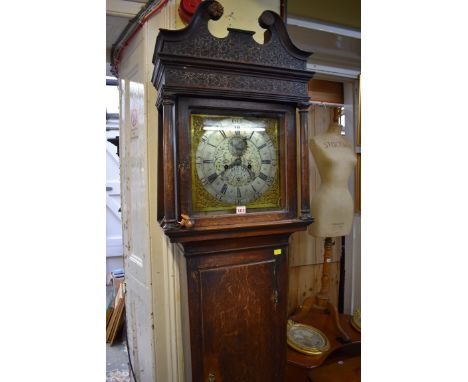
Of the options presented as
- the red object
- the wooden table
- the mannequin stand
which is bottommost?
the wooden table

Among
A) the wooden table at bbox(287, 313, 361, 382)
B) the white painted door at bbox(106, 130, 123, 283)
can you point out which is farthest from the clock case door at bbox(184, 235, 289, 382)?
the white painted door at bbox(106, 130, 123, 283)

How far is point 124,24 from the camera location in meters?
1.44

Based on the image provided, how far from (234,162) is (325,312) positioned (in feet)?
4.21

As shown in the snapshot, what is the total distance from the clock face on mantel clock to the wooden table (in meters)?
0.90

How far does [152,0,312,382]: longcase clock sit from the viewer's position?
1.04m

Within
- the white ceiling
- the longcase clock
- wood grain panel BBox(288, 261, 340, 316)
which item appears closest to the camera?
the longcase clock

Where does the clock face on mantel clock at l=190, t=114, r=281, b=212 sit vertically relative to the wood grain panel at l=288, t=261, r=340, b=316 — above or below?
above

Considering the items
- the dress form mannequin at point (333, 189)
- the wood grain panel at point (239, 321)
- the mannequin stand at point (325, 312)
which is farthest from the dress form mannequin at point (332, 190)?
the wood grain panel at point (239, 321)

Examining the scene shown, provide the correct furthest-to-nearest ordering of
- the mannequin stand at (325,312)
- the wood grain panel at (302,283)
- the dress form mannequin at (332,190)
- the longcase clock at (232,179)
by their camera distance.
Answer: the wood grain panel at (302,283) → the mannequin stand at (325,312) → the dress form mannequin at (332,190) → the longcase clock at (232,179)

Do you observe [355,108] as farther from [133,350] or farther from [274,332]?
[133,350]

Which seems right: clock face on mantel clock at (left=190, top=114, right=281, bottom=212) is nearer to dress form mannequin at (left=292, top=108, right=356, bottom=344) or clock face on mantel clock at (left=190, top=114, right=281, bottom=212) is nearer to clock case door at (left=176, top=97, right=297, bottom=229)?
clock case door at (left=176, top=97, right=297, bottom=229)

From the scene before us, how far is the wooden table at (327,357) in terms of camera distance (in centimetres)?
155

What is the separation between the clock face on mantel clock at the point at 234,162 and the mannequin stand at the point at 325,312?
0.83 metres

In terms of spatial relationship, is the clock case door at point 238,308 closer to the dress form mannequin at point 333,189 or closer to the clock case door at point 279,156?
the clock case door at point 279,156
